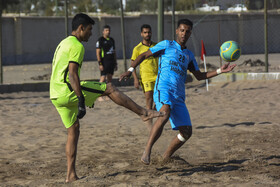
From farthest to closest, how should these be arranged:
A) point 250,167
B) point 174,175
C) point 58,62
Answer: point 250,167 < point 174,175 < point 58,62

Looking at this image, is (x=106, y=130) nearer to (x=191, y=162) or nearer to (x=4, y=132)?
(x=4, y=132)

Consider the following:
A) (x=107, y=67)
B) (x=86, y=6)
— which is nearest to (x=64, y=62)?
(x=107, y=67)

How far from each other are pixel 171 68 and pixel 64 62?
4.99ft

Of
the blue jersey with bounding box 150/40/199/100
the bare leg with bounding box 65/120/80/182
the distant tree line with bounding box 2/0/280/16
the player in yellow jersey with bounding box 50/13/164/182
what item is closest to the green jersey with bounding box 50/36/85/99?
the player in yellow jersey with bounding box 50/13/164/182

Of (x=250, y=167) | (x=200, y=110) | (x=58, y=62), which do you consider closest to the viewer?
(x=58, y=62)

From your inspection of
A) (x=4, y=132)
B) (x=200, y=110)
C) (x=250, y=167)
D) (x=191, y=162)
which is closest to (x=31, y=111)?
(x=4, y=132)

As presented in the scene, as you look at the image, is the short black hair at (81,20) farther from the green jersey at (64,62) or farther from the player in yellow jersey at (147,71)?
the player in yellow jersey at (147,71)

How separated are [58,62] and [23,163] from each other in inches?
78.5

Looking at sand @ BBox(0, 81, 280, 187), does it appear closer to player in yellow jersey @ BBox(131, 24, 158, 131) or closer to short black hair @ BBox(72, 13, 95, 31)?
player in yellow jersey @ BBox(131, 24, 158, 131)

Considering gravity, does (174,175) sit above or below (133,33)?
below

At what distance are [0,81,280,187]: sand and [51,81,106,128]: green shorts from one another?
0.72 meters

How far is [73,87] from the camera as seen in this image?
5016 mm

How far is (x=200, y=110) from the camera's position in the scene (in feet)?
36.4

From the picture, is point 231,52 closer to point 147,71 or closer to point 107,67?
point 147,71
